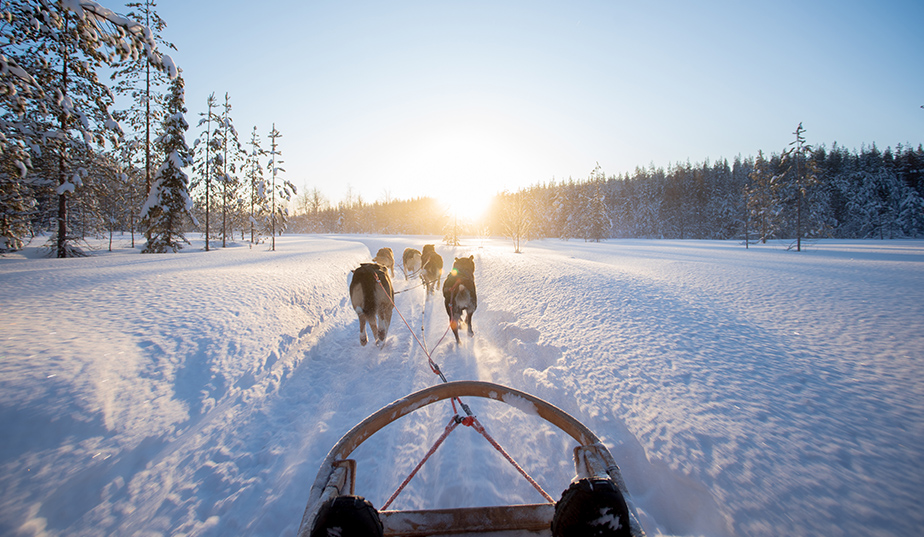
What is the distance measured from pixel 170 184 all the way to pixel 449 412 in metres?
23.6

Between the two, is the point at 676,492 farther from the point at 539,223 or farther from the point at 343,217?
the point at 343,217

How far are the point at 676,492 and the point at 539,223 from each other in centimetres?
6819

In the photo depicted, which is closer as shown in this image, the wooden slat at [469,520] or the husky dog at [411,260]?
the wooden slat at [469,520]

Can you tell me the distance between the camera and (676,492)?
2.52m

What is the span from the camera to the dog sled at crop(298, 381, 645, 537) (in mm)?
1299

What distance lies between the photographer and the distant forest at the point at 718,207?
35.8m

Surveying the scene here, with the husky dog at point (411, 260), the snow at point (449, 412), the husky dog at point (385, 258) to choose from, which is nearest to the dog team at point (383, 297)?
the snow at point (449, 412)

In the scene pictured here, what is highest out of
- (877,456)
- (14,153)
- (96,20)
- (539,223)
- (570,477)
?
(539,223)

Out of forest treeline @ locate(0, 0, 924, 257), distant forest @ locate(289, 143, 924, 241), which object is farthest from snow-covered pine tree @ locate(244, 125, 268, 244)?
distant forest @ locate(289, 143, 924, 241)

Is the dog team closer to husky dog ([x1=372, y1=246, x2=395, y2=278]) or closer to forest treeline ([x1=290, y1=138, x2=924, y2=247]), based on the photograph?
husky dog ([x1=372, y1=246, x2=395, y2=278])

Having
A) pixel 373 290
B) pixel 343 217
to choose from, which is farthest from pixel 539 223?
pixel 373 290

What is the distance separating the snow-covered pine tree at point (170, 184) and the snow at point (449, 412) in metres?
15.1

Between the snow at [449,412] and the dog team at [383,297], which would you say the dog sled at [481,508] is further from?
the dog team at [383,297]

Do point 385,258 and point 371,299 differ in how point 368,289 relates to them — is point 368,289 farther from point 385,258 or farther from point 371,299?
point 385,258
